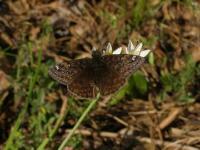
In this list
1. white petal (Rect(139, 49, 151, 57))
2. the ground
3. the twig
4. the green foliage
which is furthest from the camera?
the green foliage

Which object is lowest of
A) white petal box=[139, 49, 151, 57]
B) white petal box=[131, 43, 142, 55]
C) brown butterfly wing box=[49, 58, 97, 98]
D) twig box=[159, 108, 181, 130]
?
twig box=[159, 108, 181, 130]

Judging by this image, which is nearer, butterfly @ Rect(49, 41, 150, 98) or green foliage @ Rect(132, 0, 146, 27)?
butterfly @ Rect(49, 41, 150, 98)

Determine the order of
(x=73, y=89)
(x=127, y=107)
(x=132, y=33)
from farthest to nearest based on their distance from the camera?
(x=132, y=33)
(x=127, y=107)
(x=73, y=89)

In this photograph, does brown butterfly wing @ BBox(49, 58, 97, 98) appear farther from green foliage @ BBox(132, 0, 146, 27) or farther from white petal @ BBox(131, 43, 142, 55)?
green foliage @ BBox(132, 0, 146, 27)

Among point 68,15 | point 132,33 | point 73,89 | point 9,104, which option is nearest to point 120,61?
point 73,89

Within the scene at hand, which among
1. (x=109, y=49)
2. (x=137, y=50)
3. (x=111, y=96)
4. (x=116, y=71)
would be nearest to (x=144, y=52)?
(x=137, y=50)

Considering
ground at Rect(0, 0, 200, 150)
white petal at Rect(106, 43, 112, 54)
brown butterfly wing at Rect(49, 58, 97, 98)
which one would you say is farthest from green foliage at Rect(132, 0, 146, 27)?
brown butterfly wing at Rect(49, 58, 97, 98)

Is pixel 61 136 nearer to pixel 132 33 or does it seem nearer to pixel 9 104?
pixel 9 104
